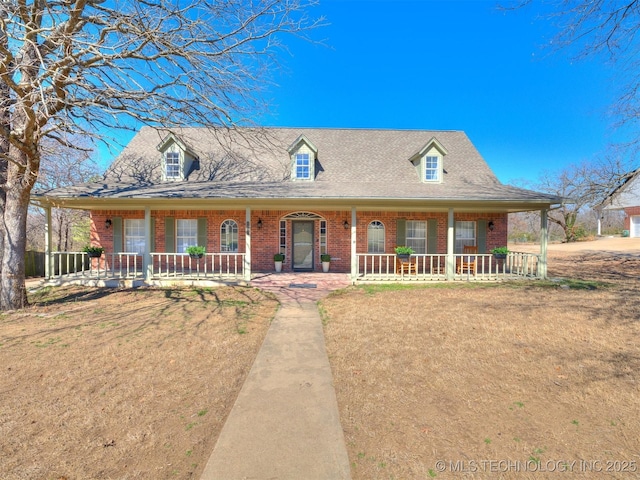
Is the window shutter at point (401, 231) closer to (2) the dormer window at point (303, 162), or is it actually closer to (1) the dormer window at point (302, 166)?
(2) the dormer window at point (303, 162)

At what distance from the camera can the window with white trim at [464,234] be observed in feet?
42.5

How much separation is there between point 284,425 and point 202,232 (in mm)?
10985

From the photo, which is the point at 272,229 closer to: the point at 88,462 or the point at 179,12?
the point at 179,12

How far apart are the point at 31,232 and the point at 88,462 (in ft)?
98.0

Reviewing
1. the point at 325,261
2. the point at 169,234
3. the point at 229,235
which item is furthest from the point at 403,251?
the point at 169,234

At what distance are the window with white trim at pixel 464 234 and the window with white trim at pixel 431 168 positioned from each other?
2.29 meters

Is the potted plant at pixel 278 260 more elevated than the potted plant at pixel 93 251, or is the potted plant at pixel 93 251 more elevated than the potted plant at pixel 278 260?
the potted plant at pixel 93 251

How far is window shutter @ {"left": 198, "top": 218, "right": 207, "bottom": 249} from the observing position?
12555 millimetres

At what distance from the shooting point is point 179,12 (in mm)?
5816

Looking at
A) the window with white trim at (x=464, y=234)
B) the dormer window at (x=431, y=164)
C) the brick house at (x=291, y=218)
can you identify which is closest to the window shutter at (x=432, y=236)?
the brick house at (x=291, y=218)

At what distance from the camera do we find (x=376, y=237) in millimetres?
12914

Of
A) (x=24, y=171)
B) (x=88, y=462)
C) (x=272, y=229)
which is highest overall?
(x=24, y=171)

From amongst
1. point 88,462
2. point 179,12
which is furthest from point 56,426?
point 179,12

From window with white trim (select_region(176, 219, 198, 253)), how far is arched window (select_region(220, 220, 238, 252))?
1.15m
